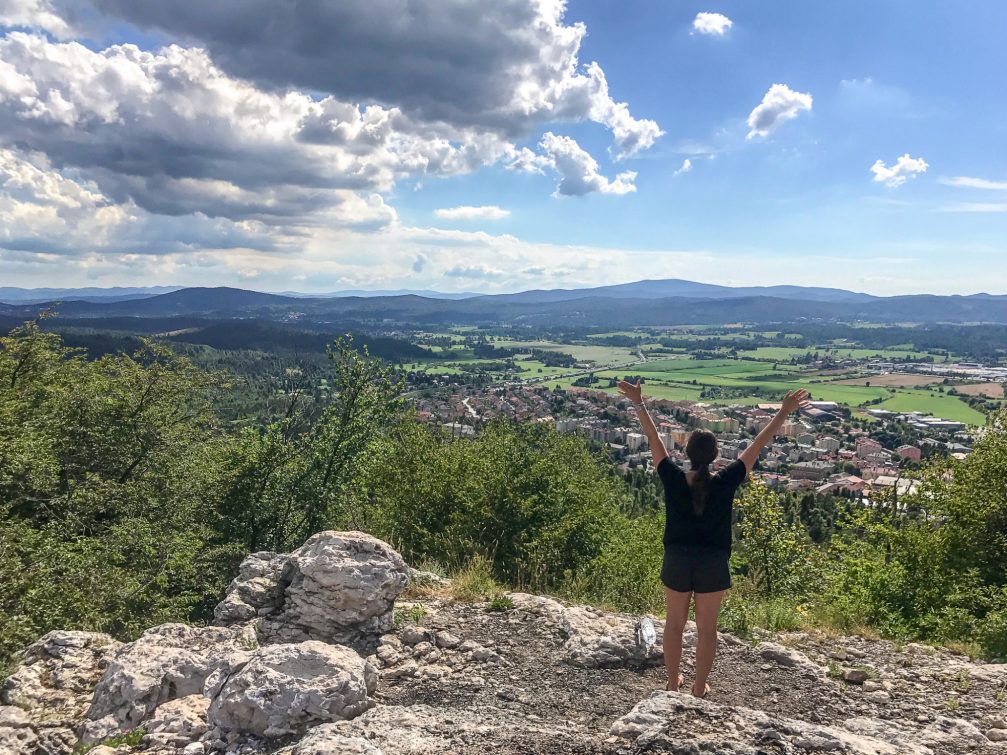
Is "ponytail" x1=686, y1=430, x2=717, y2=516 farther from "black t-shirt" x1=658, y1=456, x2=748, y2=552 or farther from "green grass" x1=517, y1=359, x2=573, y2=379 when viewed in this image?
"green grass" x1=517, y1=359, x2=573, y2=379

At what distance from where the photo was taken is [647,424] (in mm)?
5035

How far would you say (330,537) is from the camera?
21.9ft

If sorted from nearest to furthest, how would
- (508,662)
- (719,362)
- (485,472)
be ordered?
(508,662)
(485,472)
(719,362)

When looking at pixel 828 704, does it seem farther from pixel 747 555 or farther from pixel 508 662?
pixel 747 555

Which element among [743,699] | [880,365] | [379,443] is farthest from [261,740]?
[880,365]

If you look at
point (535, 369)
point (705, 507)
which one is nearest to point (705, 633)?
point (705, 507)

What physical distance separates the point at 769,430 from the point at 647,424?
109 cm

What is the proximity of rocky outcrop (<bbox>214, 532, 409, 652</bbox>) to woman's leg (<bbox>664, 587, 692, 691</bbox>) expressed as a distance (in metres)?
3.08

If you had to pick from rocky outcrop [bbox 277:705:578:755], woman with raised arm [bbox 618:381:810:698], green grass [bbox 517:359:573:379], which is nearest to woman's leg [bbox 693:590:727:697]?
woman with raised arm [bbox 618:381:810:698]

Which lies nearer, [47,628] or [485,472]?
[47,628]

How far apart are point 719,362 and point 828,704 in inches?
5837

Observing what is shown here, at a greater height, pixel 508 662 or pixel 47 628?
pixel 508 662

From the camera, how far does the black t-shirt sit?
4605 millimetres

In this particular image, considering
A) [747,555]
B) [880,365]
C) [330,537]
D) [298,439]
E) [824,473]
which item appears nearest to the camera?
[330,537]
